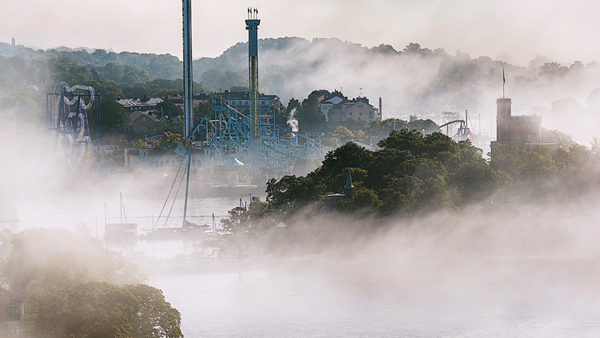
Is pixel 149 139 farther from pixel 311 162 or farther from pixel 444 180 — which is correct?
pixel 444 180

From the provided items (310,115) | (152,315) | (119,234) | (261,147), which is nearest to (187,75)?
(261,147)

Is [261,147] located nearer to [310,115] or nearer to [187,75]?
[187,75]

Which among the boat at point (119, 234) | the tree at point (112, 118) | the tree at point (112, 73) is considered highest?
the tree at point (112, 73)

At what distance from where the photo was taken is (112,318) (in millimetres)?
16844

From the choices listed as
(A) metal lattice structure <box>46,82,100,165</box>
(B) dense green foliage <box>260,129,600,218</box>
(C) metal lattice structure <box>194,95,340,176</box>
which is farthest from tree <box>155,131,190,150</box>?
(B) dense green foliage <box>260,129,600,218</box>

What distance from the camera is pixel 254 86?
78.7 metres

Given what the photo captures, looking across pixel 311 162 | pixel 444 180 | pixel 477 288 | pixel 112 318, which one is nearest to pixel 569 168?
pixel 444 180

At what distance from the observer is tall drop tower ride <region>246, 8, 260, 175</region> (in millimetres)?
78419

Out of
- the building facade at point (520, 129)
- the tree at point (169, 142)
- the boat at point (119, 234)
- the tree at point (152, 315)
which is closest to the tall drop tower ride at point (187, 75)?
the tree at point (169, 142)

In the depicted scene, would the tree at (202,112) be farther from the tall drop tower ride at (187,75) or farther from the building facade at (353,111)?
the building facade at (353,111)

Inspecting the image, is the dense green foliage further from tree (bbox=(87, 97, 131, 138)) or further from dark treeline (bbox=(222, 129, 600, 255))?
tree (bbox=(87, 97, 131, 138))

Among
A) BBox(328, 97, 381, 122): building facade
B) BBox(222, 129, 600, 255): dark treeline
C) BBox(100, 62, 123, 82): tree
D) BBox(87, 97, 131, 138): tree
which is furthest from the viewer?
BBox(100, 62, 123, 82): tree

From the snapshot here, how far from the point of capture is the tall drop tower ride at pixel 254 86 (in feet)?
257

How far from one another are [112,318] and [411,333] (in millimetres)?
11452
